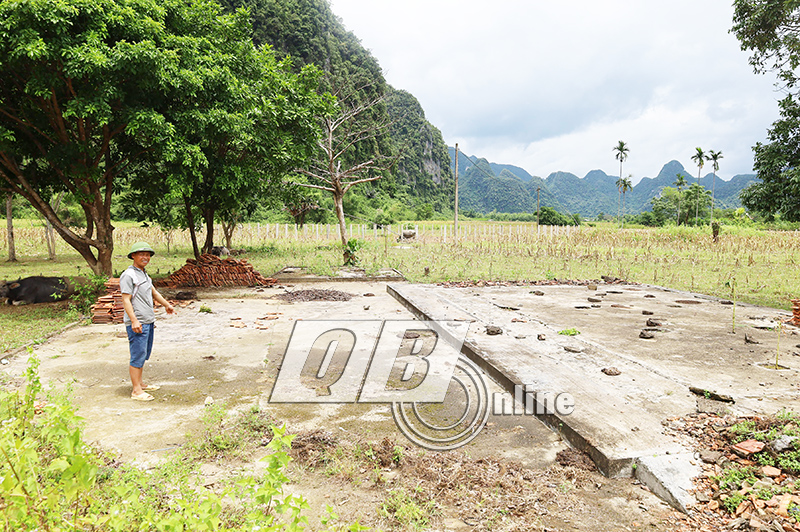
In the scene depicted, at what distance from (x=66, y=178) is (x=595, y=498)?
34.5 ft

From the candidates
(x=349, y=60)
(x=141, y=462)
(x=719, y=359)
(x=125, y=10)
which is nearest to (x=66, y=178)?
(x=125, y=10)

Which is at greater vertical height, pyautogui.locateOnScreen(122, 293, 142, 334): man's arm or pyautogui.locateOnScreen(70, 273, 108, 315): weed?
pyautogui.locateOnScreen(122, 293, 142, 334): man's arm

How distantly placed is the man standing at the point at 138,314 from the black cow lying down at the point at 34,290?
5761 millimetres

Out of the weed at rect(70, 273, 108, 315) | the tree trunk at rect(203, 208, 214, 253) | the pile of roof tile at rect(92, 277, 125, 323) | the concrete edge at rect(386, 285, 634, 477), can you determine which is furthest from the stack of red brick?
the tree trunk at rect(203, 208, 214, 253)

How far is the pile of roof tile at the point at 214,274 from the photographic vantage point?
11203 millimetres

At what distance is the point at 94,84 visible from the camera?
7.62 metres

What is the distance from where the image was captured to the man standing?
418 cm

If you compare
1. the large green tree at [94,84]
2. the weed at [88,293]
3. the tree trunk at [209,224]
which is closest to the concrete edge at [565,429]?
the large green tree at [94,84]

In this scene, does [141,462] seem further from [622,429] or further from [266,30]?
[266,30]

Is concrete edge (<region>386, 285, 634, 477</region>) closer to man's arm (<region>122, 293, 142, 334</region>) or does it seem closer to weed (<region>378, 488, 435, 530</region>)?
weed (<region>378, 488, 435, 530</region>)

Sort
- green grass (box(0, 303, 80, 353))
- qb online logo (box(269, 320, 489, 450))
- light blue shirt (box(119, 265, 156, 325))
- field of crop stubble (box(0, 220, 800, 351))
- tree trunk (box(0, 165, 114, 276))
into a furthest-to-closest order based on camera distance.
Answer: field of crop stubble (box(0, 220, 800, 351)), tree trunk (box(0, 165, 114, 276)), green grass (box(0, 303, 80, 353)), light blue shirt (box(119, 265, 156, 325)), qb online logo (box(269, 320, 489, 450))

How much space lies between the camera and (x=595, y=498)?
271 centimetres

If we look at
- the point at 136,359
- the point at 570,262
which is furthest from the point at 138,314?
the point at 570,262

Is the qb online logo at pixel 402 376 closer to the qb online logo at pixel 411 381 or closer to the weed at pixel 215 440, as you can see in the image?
the qb online logo at pixel 411 381
